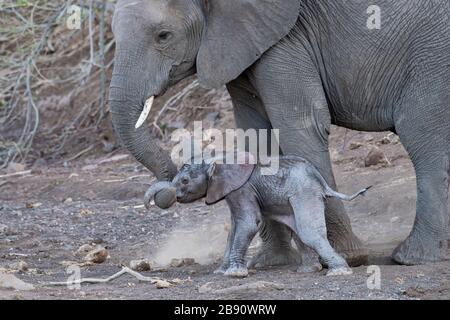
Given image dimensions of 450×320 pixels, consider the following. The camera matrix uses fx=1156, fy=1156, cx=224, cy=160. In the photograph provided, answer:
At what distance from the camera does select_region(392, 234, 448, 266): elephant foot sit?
23.5 feet

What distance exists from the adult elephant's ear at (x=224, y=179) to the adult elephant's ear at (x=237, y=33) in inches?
23.3

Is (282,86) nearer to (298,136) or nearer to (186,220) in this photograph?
(298,136)

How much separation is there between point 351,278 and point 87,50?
886 centimetres

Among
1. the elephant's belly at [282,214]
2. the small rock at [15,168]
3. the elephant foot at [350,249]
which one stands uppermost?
the small rock at [15,168]

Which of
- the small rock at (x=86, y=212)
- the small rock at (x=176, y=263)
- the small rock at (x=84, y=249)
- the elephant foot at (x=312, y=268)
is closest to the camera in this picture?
the elephant foot at (x=312, y=268)

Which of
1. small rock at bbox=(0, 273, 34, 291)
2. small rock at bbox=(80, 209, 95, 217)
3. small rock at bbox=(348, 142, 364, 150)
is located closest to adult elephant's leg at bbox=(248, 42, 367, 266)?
small rock at bbox=(0, 273, 34, 291)

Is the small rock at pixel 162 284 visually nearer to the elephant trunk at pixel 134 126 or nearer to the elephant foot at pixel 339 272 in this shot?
the elephant trunk at pixel 134 126

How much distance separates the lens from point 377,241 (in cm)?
812

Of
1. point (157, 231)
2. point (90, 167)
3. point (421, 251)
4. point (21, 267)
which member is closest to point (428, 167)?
point (421, 251)

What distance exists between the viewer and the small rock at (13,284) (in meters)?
6.13

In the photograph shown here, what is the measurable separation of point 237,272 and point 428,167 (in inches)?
56.3

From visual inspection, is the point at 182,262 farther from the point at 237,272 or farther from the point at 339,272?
the point at 339,272

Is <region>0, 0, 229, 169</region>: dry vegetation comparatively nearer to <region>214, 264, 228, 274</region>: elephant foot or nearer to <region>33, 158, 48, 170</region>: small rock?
<region>33, 158, 48, 170</region>: small rock

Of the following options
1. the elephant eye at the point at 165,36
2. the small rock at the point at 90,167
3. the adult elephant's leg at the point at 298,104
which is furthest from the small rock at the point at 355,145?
the elephant eye at the point at 165,36
